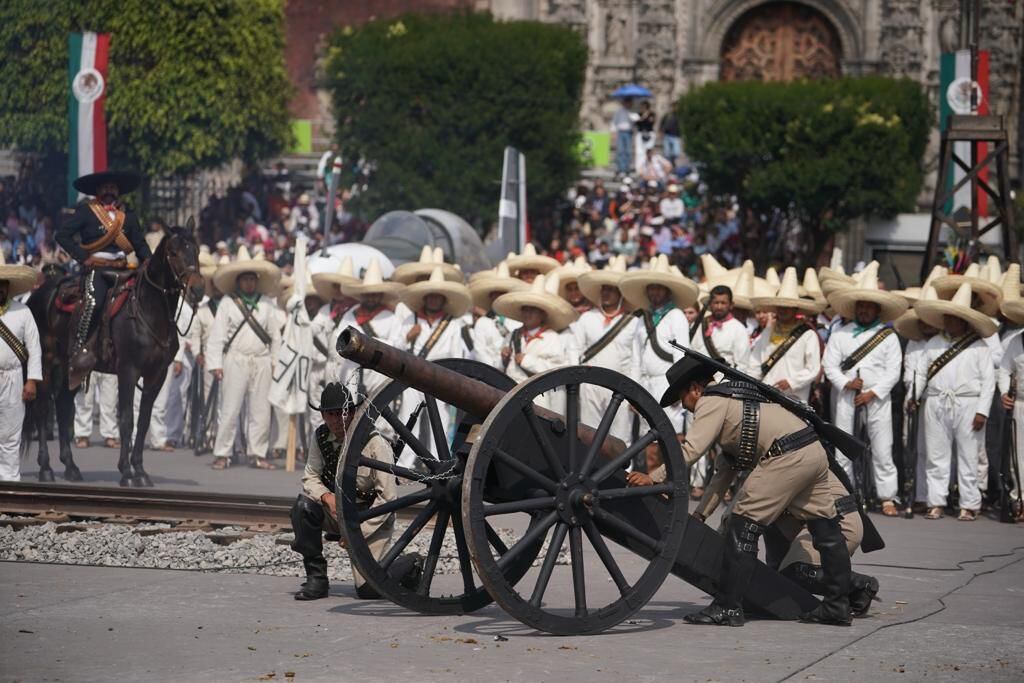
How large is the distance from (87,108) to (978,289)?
43.3 feet

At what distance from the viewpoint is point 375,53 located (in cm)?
3597

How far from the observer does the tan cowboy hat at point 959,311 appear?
50.3 feet

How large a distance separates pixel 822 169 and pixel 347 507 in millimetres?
24596

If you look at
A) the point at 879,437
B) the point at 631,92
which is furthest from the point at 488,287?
the point at 631,92

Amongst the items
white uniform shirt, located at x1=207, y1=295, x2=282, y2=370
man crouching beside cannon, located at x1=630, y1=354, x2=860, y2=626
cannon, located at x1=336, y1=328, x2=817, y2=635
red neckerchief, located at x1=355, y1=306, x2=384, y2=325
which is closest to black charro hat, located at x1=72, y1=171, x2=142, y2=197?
white uniform shirt, located at x1=207, y1=295, x2=282, y2=370

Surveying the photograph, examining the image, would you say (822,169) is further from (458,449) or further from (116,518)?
(458,449)

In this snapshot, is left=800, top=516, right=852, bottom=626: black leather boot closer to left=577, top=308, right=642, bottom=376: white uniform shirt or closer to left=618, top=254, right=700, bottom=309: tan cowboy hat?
left=618, top=254, right=700, bottom=309: tan cowboy hat

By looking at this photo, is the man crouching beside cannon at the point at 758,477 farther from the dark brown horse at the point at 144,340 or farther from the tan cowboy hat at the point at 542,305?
the dark brown horse at the point at 144,340

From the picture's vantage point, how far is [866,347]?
15898 mm

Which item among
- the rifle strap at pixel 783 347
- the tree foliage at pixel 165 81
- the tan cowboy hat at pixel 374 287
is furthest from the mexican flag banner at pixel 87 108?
the rifle strap at pixel 783 347

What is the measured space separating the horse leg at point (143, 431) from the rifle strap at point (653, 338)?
171 inches

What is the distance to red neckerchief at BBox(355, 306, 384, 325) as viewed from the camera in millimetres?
17656

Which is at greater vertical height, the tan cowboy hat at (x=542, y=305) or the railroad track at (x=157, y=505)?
the tan cowboy hat at (x=542, y=305)

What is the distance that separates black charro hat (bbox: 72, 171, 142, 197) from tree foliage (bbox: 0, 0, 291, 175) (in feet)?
42.5
